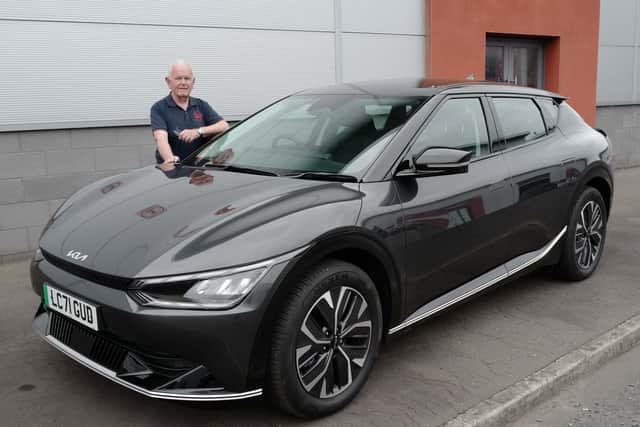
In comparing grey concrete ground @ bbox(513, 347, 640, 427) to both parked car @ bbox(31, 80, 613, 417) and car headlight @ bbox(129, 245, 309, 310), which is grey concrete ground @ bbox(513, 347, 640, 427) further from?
car headlight @ bbox(129, 245, 309, 310)

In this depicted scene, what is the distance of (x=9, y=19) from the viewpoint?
18.6ft

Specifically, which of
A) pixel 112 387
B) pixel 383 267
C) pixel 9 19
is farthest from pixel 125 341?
pixel 9 19

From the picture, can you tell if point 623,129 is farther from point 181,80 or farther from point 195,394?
point 195,394

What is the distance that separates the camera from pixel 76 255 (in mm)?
2799

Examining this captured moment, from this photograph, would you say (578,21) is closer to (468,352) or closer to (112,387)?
(468,352)

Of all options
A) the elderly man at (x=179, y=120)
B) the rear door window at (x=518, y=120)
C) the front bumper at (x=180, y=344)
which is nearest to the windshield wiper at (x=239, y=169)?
the front bumper at (x=180, y=344)

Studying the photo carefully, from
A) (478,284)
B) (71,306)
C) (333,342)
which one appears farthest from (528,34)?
(71,306)

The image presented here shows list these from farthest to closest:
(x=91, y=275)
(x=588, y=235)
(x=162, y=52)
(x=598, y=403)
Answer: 1. (x=162, y=52)
2. (x=588, y=235)
3. (x=598, y=403)
4. (x=91, y=275)

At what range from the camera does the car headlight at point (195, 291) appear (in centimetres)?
248

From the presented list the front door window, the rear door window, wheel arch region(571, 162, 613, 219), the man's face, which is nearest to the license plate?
the man's face

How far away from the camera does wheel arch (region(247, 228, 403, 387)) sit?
2564mm

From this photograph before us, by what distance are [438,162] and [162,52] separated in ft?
14.0

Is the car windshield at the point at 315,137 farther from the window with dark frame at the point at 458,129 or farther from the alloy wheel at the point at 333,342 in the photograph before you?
the alloy wheel at the point at 333,342

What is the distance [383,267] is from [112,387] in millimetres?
1498
